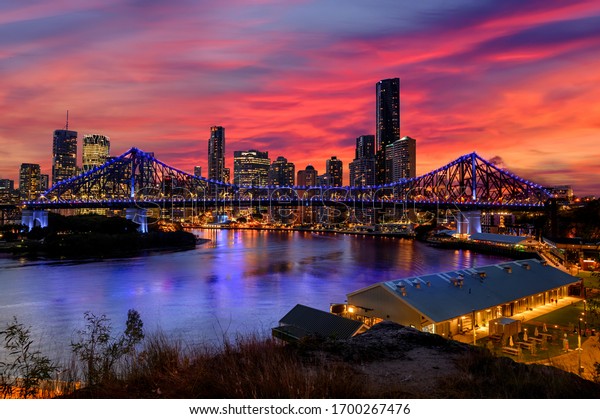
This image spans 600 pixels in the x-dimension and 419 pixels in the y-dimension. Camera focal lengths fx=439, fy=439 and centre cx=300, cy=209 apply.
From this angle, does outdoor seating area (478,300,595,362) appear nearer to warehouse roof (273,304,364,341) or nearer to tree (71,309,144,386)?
warehouse roof (273,304,364,341)

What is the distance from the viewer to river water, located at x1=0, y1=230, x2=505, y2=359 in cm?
1944

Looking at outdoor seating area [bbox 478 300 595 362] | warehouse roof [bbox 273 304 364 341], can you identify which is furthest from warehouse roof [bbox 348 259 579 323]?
warehouse roof [bbox 273 304 364 341]

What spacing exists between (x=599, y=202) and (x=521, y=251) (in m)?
9.32

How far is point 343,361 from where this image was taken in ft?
19.0

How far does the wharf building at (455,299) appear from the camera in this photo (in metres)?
15.6

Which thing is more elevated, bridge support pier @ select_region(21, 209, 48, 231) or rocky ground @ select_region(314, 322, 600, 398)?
bridge support pier @ select_region(21, 209, 48, 231)

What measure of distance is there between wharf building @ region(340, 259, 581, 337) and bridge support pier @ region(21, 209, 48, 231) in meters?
62.0

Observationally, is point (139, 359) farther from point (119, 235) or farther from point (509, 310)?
point (119, 235)

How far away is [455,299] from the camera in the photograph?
55.3 ft

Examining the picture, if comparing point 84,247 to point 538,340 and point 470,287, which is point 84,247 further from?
point 538,340

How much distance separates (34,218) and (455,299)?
6773 cm

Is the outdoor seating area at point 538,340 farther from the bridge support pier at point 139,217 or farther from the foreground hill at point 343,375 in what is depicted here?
the bridge support pier at point 139,217

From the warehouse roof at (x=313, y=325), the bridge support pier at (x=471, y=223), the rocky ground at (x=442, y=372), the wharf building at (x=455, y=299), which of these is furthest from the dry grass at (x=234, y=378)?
the bridge support pier at (x=471, y=223)

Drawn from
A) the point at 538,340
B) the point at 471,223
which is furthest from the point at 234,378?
the point at 471,223
